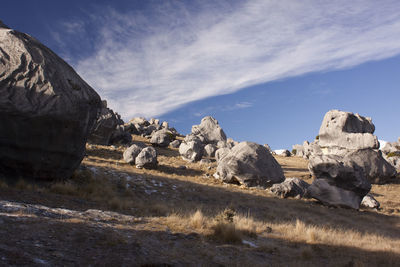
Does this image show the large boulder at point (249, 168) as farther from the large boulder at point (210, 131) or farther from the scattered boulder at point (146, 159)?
the large boulder at point (210, 131)

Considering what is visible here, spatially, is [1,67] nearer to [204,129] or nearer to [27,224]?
[27,224]

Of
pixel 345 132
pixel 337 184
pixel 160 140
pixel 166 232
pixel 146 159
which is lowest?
pixel 166 232

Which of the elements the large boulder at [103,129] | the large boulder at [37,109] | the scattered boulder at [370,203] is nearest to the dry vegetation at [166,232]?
the large boulder at [37,109]

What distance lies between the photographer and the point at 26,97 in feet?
37.7

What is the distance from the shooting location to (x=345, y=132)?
38156mm

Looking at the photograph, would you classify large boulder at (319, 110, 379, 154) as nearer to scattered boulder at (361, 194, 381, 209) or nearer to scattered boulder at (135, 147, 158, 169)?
scattered boulder at (361, 194, 381, 209)

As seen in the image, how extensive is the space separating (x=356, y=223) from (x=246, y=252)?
12.0m

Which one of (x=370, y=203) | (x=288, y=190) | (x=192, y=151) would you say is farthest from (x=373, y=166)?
(x=192, y=151)

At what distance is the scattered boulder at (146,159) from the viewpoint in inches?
918

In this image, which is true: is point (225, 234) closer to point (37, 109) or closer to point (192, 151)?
point (37, 109)

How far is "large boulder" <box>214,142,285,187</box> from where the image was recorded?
23.9 metres

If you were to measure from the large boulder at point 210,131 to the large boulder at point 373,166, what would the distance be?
77.6ft

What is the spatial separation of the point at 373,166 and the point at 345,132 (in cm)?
591

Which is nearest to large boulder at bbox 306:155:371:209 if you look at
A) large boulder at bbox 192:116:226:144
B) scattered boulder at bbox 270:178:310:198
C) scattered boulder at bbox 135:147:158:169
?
scattered boulder at bbox 270:178:310:198
